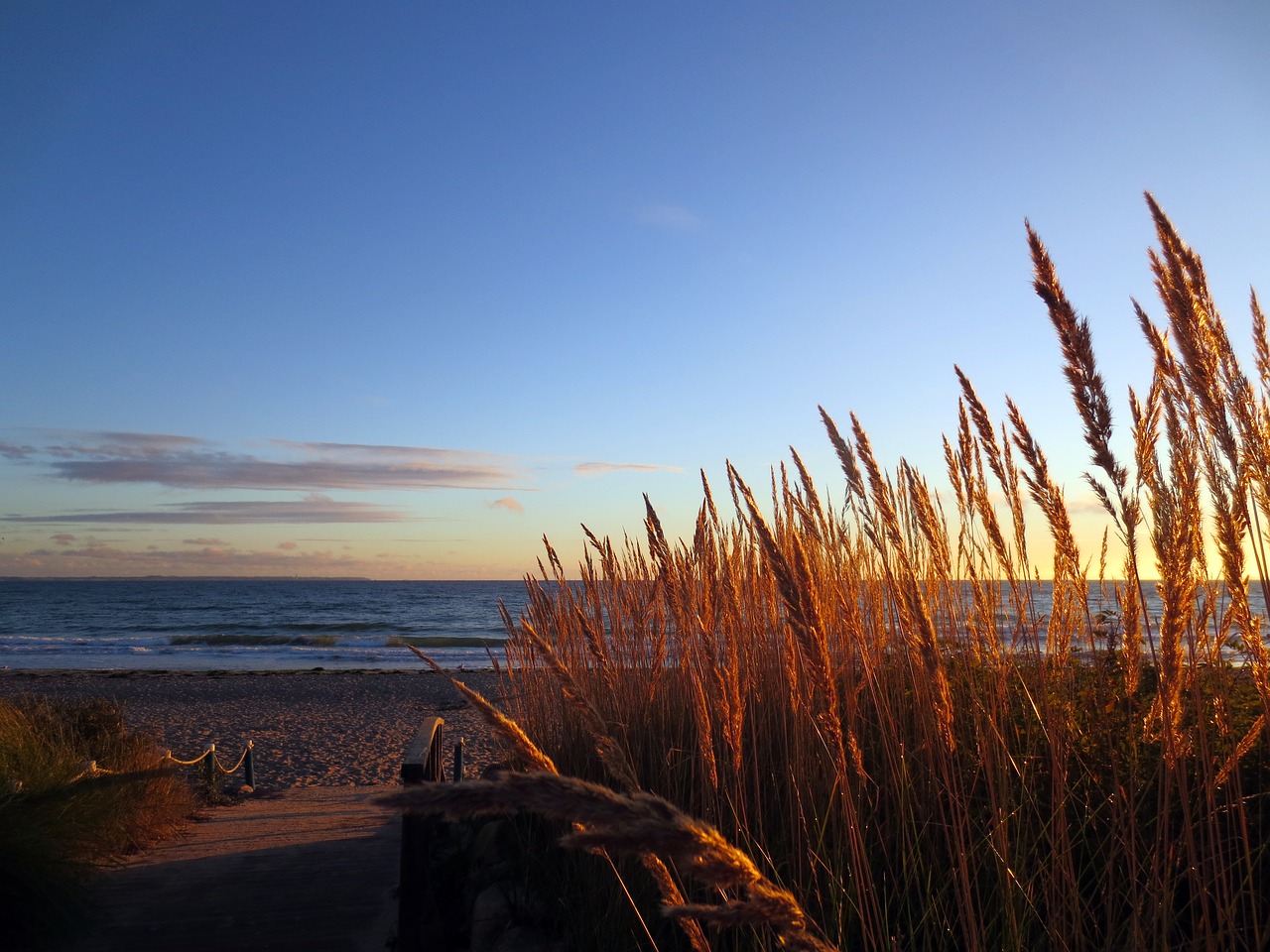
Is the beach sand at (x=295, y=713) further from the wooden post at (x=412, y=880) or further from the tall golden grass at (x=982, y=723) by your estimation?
→ the tall golden grass at (x=982, y=723)

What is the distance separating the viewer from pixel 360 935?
3.59 metres

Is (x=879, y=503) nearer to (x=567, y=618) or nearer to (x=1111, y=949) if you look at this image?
(x=1111, y=949)

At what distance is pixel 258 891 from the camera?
402cm

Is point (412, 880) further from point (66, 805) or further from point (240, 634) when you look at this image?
point (240, 634)

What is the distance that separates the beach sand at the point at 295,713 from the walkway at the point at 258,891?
8.54ft

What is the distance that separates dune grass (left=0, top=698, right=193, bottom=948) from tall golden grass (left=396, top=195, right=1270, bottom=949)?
7.70 feet

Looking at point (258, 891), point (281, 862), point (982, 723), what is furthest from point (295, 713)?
point (982, 723)

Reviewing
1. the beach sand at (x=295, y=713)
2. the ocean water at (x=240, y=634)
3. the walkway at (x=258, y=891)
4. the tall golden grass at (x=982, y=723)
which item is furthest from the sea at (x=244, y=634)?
the tall golden grass at (x=982, y=723)

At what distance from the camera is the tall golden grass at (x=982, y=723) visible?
53.9 inches

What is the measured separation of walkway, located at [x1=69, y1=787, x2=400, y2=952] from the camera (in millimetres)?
3506

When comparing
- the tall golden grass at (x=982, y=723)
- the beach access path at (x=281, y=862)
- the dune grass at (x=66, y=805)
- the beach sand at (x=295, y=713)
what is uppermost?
the tall golden grass at (x=982, y=723)

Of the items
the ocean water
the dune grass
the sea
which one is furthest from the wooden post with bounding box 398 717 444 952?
the ocean water

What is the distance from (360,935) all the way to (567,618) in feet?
5.67

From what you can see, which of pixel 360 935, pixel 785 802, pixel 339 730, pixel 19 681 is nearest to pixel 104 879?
pixel 360 935
